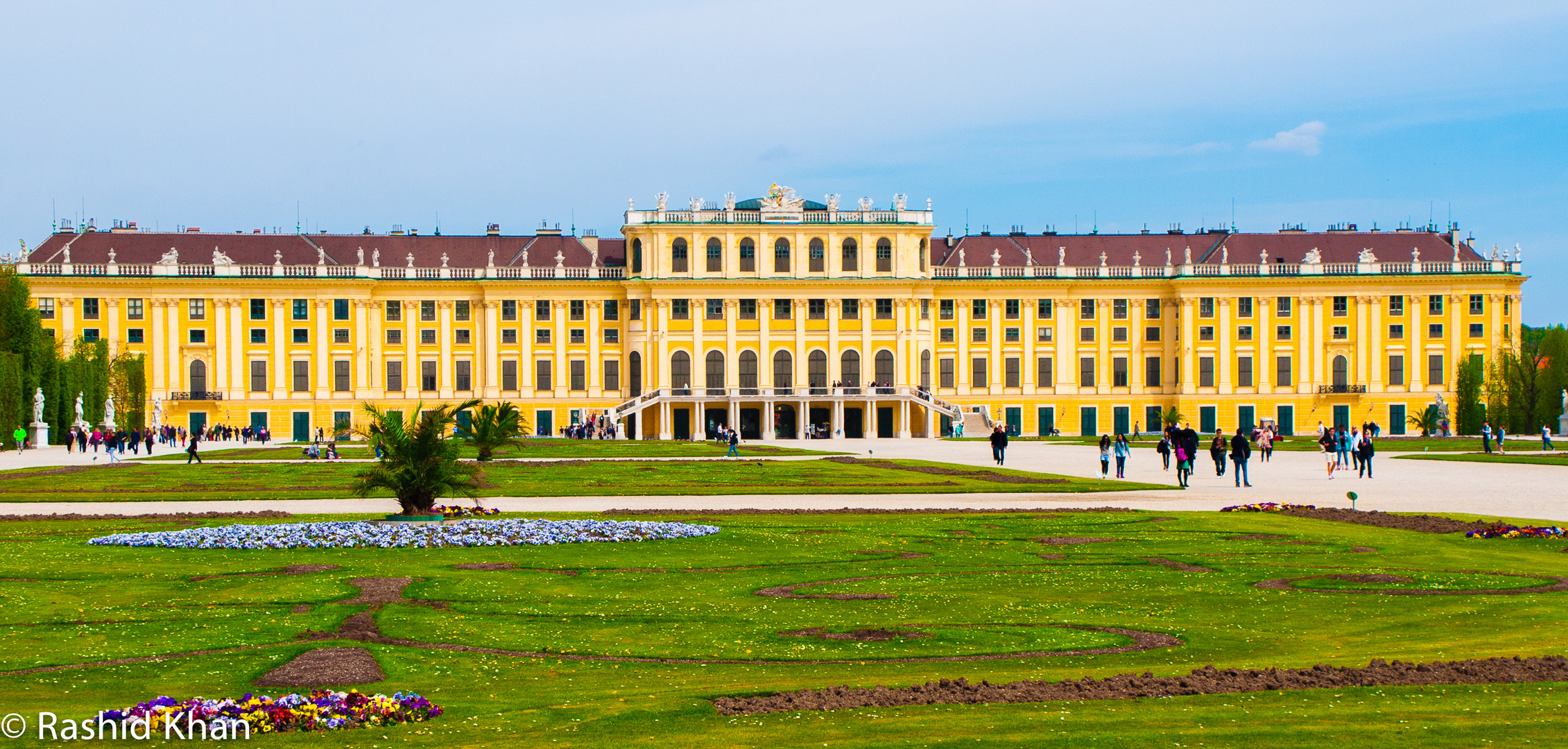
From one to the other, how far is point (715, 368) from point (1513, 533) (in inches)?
2961

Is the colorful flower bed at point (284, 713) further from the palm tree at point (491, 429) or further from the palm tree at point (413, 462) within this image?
the palm tree at point (491, 429)

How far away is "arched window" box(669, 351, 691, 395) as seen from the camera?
9344cm

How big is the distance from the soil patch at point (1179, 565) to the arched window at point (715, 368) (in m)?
76.2

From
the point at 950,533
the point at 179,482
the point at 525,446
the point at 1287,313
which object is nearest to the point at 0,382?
the point at 525,446

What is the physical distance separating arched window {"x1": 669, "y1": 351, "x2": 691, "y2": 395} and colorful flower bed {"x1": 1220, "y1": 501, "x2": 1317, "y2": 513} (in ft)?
226

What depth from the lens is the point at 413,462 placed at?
23734 millimetres

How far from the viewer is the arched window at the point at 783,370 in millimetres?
94188

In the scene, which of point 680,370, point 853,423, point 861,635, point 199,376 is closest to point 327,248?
point 199,376

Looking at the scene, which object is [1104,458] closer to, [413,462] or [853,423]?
[413,462]

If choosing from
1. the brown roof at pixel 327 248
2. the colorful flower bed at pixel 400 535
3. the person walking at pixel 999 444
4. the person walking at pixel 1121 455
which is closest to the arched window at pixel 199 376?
the brown roof at pixel 327 248

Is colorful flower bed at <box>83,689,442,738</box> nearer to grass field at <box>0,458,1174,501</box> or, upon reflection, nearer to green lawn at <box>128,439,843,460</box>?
grass field at <box>0,458,1174,501</box>

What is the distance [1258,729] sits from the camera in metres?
8.95

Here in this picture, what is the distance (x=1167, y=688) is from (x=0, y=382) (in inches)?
2695

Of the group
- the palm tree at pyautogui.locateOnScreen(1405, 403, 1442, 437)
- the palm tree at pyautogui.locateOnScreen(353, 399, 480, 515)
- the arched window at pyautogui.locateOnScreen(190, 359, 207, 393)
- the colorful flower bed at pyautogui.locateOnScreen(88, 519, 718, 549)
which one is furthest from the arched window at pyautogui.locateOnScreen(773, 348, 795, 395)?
the colorful flower bed at pyautogui.locateOnScreen(88, 519, 718, 549)
